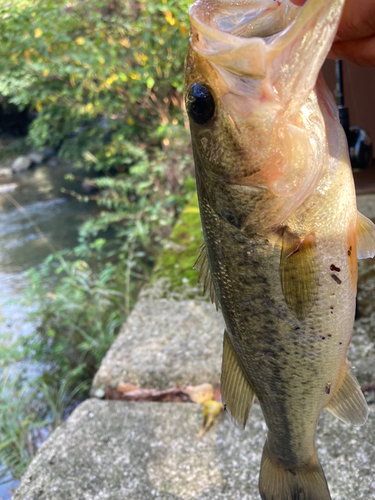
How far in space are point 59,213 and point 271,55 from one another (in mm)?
8988

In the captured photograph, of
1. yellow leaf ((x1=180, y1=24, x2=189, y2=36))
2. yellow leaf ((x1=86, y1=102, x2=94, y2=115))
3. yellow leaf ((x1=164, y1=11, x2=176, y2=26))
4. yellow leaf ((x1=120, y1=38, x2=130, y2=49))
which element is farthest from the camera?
yellow leaf ((x1=86, y1=102, x2=94, y2=115))

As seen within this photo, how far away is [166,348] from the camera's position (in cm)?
244

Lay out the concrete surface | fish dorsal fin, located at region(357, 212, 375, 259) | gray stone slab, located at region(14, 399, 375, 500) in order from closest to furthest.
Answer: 1. fish dorsal fin, located at region(357, 212, 375, 259)
2. gray stone slab, located at region(14, 399, 375, 500)
3. the concrete surface

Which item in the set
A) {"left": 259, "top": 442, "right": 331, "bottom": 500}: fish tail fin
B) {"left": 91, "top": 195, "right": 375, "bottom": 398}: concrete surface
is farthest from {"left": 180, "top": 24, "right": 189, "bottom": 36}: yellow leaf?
{"left": 259, "top": 442, "right": 331, "bottom": 500}: fish tail fin

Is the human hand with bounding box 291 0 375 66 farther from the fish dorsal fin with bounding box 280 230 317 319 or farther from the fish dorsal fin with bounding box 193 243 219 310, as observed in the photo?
the fish dorsal fin with bounding box 193 243 219 310

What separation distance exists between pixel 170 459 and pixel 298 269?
131 cm

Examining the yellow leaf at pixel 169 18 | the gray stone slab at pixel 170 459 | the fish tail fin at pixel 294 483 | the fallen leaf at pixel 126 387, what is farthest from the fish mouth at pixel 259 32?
the yellow leaf at pixel 169 18

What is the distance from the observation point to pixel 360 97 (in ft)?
7.51

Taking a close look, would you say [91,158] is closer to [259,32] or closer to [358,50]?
[358,50]

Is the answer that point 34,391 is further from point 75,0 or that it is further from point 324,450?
point 75,0

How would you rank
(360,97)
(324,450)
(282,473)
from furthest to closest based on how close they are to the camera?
(360,97), (324,450), (282,473)

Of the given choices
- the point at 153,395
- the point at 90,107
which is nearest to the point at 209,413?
the point at 153,395

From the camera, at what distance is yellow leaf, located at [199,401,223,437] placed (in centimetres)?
190

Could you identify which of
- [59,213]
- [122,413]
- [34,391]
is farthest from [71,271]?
[59,213]
